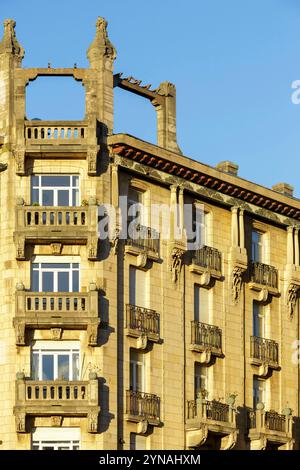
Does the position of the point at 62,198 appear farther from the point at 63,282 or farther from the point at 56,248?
the point at 63,282

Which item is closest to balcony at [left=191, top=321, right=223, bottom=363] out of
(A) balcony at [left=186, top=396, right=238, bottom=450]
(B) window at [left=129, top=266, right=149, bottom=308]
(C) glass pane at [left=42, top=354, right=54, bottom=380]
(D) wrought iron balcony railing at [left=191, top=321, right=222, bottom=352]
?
(D) wrought iron balcony railing at [left=191, top=321, right=222, bottom=352]

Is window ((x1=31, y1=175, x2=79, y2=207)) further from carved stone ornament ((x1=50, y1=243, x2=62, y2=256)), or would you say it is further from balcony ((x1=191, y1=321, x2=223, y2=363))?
balcony ((x1=191, y1=321, x2=223, y2=363))

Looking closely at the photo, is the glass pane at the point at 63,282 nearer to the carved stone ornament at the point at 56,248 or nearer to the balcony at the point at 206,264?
the carved stone ornament at the point at 56,248

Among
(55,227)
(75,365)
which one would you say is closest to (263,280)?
(75,365)

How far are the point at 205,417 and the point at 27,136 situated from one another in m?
14.7

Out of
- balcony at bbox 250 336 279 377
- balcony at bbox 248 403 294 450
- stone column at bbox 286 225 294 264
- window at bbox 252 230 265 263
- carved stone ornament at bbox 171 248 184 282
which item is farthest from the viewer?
stone column at bbox 286 225 294 264

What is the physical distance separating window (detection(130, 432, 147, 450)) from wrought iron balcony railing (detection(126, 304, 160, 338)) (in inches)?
177

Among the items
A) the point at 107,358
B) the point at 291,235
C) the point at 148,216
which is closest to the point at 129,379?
the point at 107,358

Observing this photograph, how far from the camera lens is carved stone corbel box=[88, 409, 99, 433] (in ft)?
270

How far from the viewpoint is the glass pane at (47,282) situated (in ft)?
278

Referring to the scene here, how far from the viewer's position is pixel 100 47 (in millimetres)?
86938

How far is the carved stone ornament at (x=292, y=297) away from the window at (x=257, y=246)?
2036mm

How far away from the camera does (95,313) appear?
83312 mm

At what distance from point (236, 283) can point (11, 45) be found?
51.1 feet
